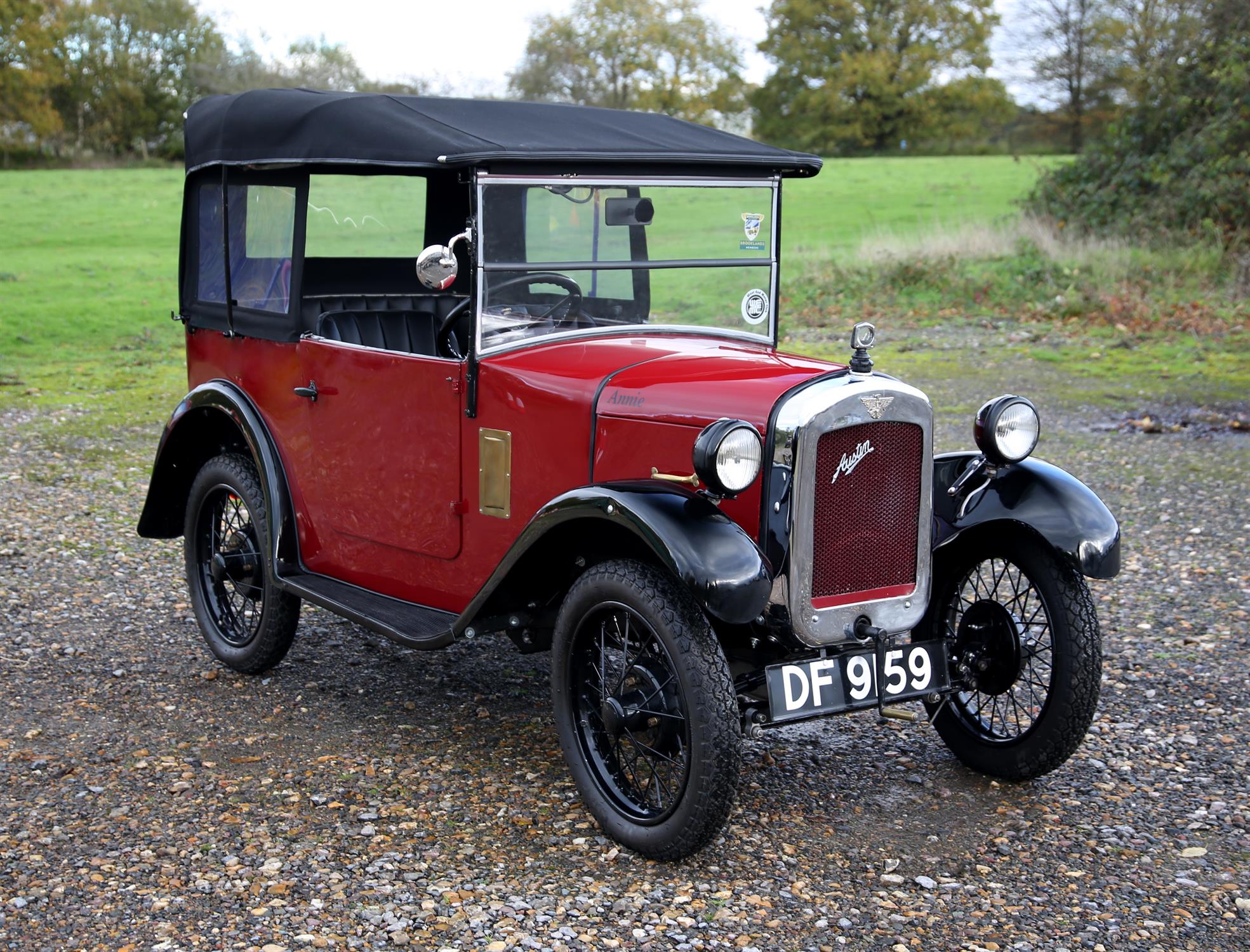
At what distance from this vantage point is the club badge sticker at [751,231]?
4.36 m

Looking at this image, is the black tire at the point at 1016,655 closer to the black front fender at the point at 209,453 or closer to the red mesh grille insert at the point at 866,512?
the red mesh grille insert at the point at 866,512

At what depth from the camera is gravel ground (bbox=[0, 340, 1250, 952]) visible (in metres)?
2.97

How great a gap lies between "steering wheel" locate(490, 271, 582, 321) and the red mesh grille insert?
1.21 meters

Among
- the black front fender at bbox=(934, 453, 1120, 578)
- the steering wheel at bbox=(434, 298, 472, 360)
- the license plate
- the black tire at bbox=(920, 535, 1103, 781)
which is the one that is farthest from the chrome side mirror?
the black tire at bbox=(920, 535, 1103, 781)

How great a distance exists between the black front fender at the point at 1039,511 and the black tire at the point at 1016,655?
3.5 inches

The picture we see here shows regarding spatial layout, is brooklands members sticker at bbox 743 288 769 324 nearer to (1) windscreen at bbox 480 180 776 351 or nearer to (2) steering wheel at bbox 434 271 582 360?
(1) windscreen at bbox 480 180 776 351

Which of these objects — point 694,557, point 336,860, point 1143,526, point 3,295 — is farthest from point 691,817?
point 3,295

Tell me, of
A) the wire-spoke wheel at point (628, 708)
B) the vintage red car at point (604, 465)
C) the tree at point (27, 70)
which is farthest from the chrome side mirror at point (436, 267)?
the tree at point (27, 70)

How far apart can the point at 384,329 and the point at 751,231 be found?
161cm

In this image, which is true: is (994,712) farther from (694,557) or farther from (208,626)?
(208,626)

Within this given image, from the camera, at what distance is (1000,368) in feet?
39.9

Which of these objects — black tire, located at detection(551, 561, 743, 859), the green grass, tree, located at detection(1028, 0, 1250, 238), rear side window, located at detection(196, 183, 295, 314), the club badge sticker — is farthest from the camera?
the green grass

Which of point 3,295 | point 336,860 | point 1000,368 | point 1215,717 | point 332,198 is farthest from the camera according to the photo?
point 3,295

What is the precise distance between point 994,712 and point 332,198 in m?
3.08
